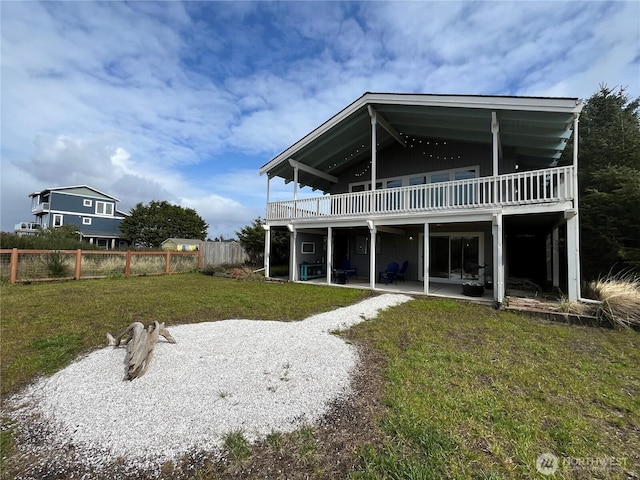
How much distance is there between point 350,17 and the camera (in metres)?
8.96

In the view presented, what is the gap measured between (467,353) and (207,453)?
3.88 metres

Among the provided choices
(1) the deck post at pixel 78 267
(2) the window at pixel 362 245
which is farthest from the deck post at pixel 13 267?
(2) the window at pixel 362 245

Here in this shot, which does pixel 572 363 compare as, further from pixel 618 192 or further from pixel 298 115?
pixel 298 115

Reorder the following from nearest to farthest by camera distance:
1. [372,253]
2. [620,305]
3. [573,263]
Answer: [620,305], [573,263], [372,253]

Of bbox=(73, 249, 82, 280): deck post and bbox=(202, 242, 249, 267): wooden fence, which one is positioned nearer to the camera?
bbox=(73, 249, 82, 280): deck post

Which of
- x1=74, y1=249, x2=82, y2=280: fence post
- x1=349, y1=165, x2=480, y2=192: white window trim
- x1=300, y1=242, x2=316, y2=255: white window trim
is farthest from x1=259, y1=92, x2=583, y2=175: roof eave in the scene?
x1=74, y1=249, x2=82, y2=280: fence post

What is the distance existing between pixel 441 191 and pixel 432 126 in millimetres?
2481

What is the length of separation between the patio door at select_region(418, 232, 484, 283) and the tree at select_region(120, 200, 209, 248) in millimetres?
33633

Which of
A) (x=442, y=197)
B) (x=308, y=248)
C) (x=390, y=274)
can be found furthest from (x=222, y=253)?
(x=442, y=197)

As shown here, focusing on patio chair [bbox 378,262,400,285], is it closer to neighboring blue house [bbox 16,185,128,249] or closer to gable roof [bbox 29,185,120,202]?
neighboring blue house [bbox 16,185,128,249]

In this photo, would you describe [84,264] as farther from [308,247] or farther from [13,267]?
[308,247]

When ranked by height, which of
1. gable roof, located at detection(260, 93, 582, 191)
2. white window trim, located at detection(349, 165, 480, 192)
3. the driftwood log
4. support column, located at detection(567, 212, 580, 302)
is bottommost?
the driftwood log

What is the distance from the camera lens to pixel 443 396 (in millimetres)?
3199

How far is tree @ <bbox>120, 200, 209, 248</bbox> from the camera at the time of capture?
118ft
